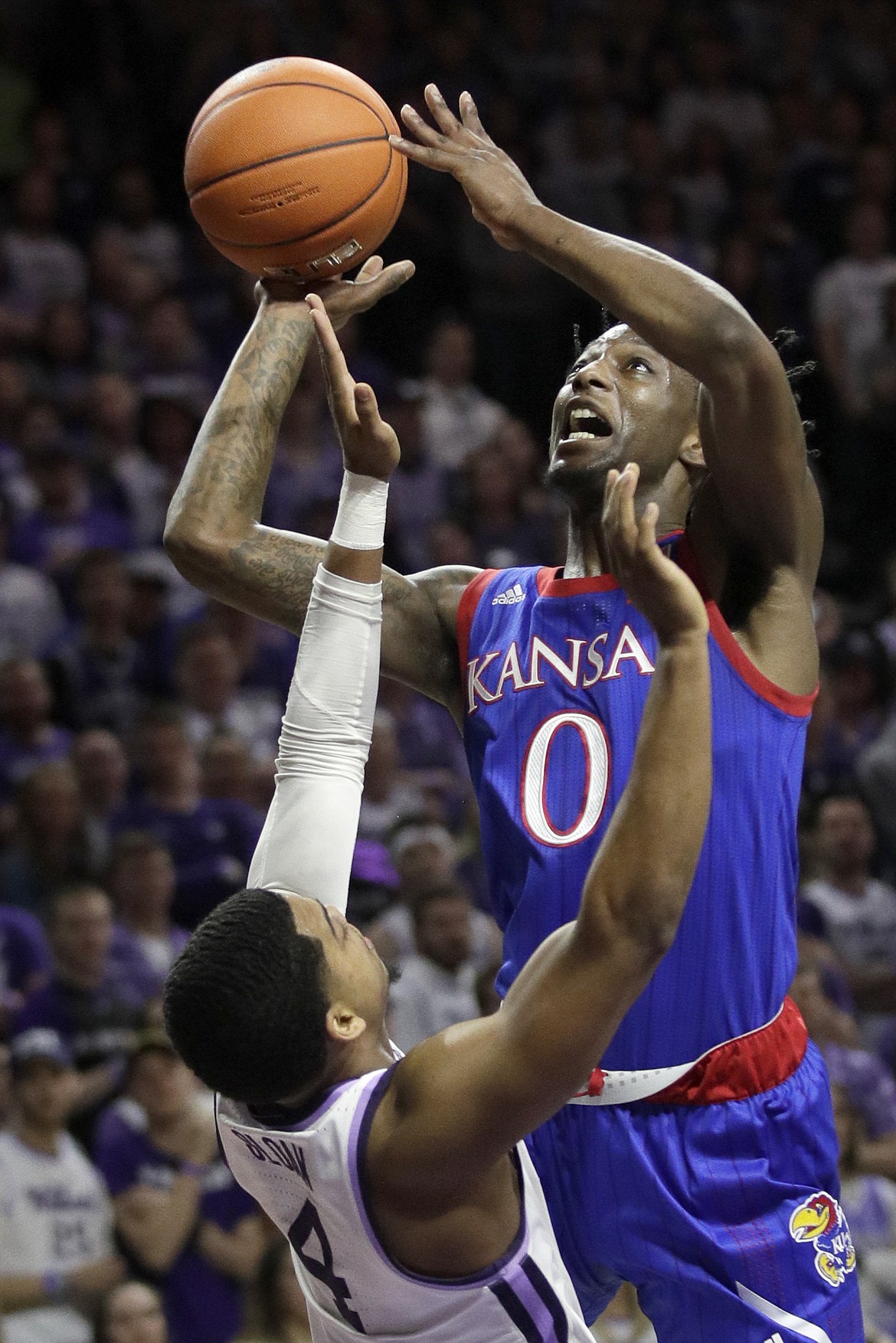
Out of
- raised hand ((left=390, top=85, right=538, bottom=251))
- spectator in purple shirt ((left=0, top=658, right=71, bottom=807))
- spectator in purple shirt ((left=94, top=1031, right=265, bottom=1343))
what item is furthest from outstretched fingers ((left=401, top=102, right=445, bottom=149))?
spectator in purple shirt ((left=0, top=658, right=71, bottom=807))

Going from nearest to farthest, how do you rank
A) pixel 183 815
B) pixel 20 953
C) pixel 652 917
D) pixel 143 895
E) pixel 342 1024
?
pixel 652 917, pixel 342 1024, pixel 20 953, pixel 143 895, pixel 183 815

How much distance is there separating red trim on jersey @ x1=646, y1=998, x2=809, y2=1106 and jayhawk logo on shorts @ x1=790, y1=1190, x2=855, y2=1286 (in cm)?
19

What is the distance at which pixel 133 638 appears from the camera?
750cm

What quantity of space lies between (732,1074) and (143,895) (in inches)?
150

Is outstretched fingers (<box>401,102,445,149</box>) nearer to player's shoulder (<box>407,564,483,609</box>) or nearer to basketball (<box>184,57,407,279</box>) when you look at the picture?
basketball (<box>184,57,407,279</box>)

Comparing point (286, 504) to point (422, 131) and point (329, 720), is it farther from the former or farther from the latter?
point (329, 720)

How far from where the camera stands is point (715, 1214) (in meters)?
2.79

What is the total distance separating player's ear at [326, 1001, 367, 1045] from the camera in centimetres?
231

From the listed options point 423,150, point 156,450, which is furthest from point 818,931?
point 423,150

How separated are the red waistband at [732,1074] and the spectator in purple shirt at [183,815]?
3.93 m

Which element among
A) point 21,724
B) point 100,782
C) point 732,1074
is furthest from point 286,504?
point 732,1074

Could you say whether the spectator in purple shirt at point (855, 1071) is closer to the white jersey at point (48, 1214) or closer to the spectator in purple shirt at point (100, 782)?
the white jersey at point (48, 1214)

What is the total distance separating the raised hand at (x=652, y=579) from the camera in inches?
82.7

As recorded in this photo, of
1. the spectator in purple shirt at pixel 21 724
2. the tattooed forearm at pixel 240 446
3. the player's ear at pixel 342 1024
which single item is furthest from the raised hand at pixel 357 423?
the spectator in purple shirt at pixel 21 724
